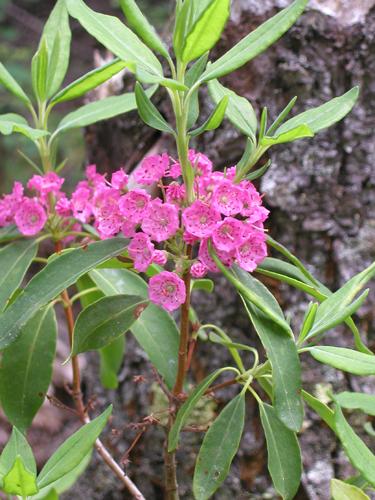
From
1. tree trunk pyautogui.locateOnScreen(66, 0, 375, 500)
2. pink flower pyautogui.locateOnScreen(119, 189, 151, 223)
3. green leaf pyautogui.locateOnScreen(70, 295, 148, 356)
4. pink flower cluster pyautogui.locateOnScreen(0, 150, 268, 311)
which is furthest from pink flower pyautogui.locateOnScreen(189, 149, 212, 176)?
tree trunk pyautogui.locateOnScreen(66, 0, 375, 500)

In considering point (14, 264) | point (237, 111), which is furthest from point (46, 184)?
point (237, 111)

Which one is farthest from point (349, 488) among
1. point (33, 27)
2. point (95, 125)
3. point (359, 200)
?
point (33, 27)

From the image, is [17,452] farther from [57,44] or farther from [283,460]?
[57,44]

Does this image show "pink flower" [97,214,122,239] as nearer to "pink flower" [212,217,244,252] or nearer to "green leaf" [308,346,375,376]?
"pink flower" [212,217,244,252]

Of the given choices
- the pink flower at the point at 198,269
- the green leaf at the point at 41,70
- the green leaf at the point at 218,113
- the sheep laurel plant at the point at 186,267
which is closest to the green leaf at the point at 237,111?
the sheep laurel plant at the point at 186,267

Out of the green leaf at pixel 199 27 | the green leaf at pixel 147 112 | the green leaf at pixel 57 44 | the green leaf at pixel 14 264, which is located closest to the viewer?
the green leaf at pixel 199 27

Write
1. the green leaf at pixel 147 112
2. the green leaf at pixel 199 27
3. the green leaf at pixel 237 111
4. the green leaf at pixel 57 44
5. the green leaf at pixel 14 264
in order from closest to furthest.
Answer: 1. the green leaf at pixel 199 27
2. the green leaf at pixel 147 112
3. the green leaf at pixel 237 111
4. the green leaf at pixel 14 264
5. the green leaf at pixel 57 44

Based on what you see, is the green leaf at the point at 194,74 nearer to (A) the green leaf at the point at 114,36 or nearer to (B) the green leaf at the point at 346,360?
(A) the green leaf at the point at 114,36
